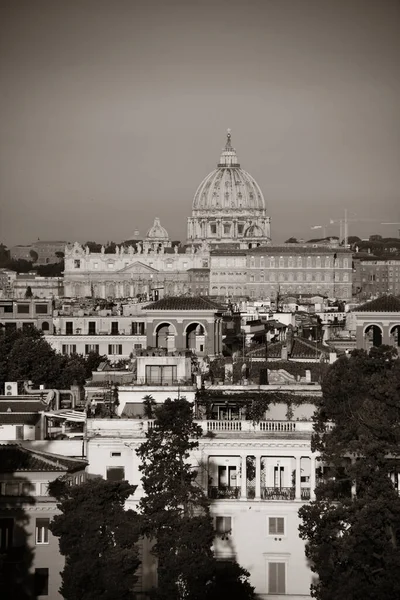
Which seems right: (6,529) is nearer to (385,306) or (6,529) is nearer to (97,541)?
(97,541)

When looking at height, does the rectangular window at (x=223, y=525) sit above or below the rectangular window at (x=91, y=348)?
below

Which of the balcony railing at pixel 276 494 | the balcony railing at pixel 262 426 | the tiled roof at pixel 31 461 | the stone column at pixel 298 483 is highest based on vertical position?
the balcony railing at pixel 262 426

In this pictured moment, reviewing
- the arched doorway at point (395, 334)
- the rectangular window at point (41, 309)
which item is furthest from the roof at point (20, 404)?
the rectangular window at point (41, 309)

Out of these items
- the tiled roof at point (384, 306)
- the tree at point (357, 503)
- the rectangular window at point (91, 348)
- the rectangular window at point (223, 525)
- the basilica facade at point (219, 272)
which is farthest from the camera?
the basilica facade at point (219, 272)

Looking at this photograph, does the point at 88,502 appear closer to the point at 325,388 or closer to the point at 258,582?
the point at 258,582

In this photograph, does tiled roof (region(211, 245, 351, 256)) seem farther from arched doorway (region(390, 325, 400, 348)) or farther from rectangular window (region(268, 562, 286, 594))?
rectangular window (region(268, 562, 286, 594))

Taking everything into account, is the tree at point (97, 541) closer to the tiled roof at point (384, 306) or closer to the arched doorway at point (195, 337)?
the arched doorway at point (195, 337)
